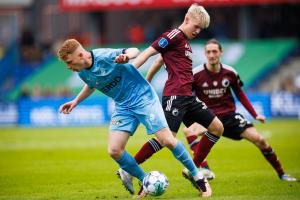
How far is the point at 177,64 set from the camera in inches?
406

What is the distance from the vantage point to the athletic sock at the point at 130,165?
9.88m

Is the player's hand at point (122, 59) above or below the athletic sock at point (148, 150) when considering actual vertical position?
above

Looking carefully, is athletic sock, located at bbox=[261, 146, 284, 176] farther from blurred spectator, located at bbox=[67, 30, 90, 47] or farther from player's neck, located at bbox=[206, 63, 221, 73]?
blurred spectator, located at bbox=[67, 30, 90, 47]

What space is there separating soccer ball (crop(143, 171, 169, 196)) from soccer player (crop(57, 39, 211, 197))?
34cm

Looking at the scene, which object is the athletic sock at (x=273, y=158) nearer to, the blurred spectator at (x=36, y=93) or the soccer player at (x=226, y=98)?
the soccer player at (x=226, y=98)

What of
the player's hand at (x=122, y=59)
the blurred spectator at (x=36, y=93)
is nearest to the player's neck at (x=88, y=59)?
the player's hand at (x=122, y=59)

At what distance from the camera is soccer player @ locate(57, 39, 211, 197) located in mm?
9633

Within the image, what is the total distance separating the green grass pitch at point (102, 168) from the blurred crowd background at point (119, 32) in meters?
8.26

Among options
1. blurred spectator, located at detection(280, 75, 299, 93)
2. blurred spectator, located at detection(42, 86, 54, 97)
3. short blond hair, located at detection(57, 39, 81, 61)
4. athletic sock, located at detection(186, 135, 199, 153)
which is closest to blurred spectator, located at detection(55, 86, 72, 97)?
blurred spectator, located at detection(42, 86, 54, 97)

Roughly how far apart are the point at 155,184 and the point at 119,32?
93.9ft

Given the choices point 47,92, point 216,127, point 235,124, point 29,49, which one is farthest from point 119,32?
point 216,127

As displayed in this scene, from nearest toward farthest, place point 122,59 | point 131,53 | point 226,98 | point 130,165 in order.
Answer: point 122,59 → point 131,53 → point 130,165 → point 226,98

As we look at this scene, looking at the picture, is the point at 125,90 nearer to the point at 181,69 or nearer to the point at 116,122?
the point at 116,122

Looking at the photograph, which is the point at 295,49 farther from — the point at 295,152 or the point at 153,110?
the point at 153,110
